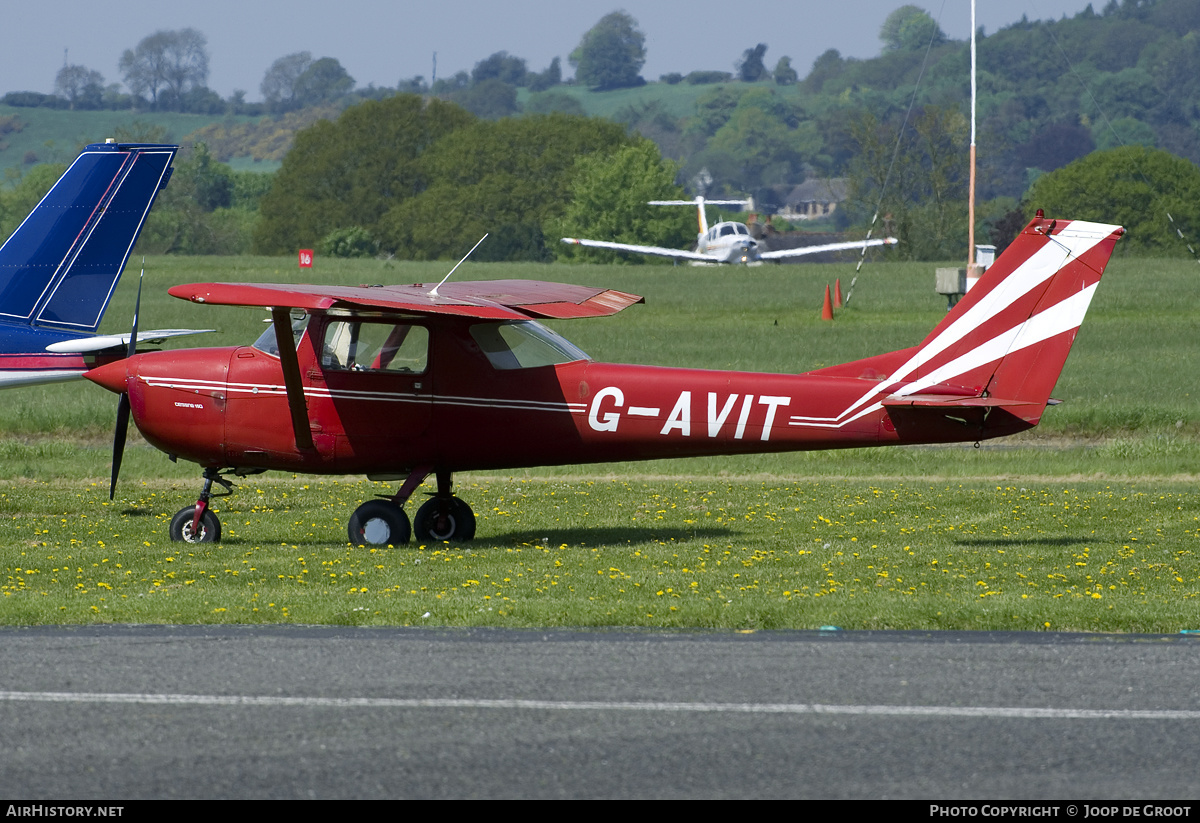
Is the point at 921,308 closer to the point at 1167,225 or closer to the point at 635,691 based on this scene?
the point at 635,691

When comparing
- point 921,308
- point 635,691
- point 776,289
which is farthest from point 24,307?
point 776,289

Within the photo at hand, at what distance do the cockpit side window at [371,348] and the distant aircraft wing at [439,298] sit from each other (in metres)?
0.34

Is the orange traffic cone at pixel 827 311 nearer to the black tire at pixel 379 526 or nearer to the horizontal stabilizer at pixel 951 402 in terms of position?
the horizontal stabilizer at pixel 951 402

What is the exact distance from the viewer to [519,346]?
13836 millimetres

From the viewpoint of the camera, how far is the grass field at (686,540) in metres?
9.77

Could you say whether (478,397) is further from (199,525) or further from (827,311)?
(827,311)

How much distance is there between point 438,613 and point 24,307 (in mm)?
9696

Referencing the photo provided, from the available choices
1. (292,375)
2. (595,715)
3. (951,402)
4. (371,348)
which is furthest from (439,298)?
(595,715)

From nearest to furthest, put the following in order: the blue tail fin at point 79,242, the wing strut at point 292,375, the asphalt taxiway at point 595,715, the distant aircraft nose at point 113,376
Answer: the asphalt taxiway at point 595,715 → the wing strut at point 292,375 → the distant aircraft nose at point 113,376 → the blue tail fin at point 79,242

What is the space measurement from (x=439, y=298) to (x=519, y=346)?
96 cm

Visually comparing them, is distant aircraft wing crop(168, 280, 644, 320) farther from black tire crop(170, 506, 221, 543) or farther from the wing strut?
black tire crop(170, 506, 221, 543)

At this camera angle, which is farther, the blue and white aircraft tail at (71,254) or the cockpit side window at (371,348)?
the blue and white aircraft tail at (71,254)

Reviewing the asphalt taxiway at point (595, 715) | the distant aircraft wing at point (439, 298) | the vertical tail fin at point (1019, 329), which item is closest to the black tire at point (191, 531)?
the distant aircraft wing at point (439, 298)

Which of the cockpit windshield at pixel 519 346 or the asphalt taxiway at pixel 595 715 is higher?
the cockpit windshield at pixel 519 346
